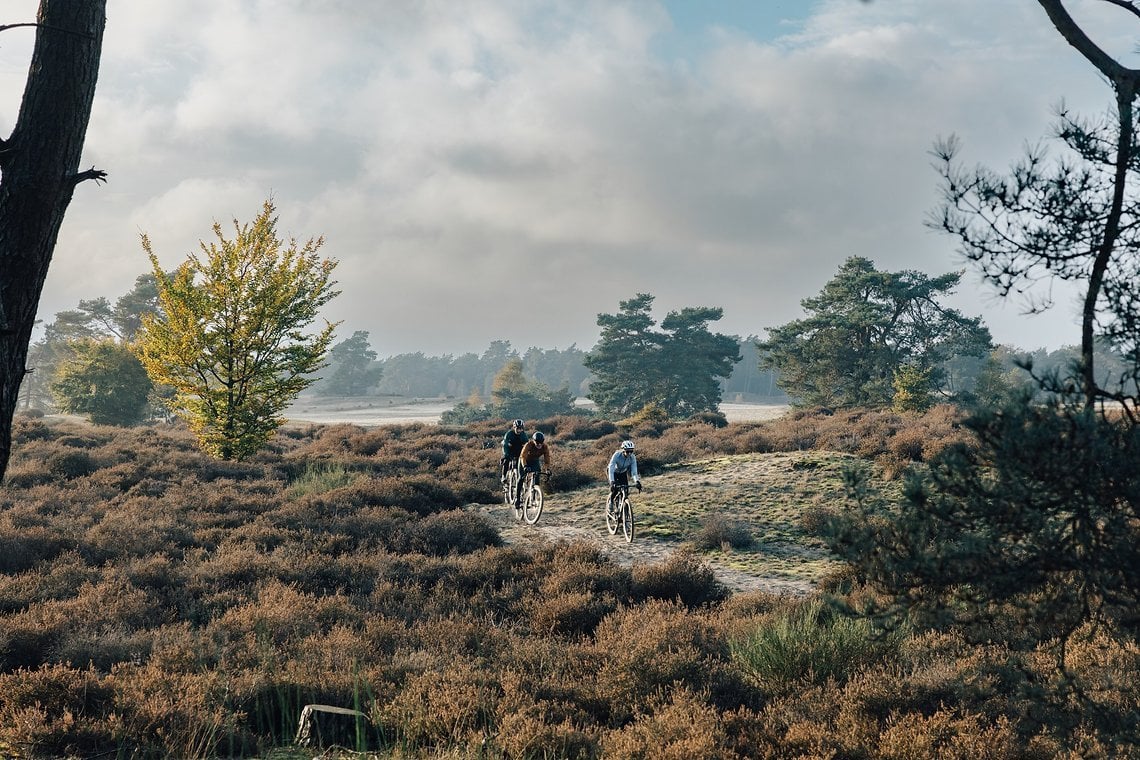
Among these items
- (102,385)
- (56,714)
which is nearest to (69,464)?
(56,714)

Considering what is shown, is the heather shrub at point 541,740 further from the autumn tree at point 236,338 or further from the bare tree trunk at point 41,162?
the autumn tree at point 236,338

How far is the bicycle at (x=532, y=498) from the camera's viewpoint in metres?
15.8

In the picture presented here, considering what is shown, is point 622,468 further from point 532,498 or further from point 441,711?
point 441,711

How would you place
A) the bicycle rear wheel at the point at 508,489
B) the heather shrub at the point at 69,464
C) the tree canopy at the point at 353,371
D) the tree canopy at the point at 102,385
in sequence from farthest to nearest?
the tree canopy at the point at 353,371, the tree canopy at the point at 102,385, the heather shrub at the point at 69,464, the bicycle rear wheel at the point at 508,489

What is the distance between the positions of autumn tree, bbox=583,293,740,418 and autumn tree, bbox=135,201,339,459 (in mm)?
44288

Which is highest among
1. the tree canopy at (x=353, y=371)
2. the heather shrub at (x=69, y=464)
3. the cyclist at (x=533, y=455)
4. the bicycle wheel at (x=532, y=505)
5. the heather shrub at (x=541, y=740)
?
the tree canopy at (x=353, y=371)

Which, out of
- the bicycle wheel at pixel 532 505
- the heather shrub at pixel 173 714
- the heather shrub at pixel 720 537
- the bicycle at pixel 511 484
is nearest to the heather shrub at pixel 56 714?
the heather shrub at pixel 173 714

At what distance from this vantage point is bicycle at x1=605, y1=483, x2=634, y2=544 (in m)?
14.0

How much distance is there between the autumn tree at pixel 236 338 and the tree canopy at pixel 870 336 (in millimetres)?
32233

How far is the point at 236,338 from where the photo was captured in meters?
21.3

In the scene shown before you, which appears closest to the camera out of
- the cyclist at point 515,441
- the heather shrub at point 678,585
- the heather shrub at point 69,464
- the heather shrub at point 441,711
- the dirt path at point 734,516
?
the heather shrub at point 441,711

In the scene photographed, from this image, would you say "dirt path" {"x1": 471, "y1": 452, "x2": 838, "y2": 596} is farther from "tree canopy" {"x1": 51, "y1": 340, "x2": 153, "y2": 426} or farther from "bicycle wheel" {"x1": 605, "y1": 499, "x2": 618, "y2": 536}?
"tree canopy" {"x1": 51, "y1": 340, "x2": 153, "y2": 426}

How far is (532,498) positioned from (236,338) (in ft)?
36.3

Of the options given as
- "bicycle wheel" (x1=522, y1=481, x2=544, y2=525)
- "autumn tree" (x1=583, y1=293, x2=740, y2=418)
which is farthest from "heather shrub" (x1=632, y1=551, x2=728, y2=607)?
"autumn tree" (x1=583, y1=293, x2=740, y2=418)
